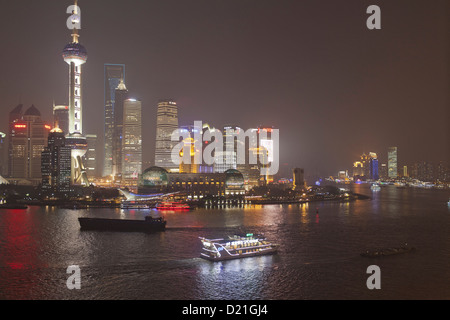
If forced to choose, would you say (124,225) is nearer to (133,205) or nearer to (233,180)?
(133,205)

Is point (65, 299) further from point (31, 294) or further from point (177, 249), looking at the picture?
point (177, 249)

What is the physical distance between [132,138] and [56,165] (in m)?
51.9

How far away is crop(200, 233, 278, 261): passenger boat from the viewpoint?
68.9 feet

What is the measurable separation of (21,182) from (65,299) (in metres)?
97.5

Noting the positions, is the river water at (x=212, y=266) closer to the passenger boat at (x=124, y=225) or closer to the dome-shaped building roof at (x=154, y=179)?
the passenger boat at (x=124, y=225)

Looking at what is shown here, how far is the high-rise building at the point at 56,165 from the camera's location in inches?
2884

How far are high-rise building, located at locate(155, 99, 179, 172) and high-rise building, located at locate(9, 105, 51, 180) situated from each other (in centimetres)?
3393

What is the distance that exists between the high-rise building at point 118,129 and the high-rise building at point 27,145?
23.6 m

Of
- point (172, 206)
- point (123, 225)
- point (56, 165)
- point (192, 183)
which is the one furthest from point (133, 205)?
point (56, 165)

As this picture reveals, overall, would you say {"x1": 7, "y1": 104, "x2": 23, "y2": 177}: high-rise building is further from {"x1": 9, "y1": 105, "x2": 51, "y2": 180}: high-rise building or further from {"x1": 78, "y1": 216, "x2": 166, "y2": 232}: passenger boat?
{"x1": 78, "y1": 216, "x2": 166, "y2": 232}: passenger boat

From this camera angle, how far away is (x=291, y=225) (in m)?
35.3

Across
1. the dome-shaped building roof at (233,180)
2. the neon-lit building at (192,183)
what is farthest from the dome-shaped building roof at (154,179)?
the dome-shaped building roof at (233,180)

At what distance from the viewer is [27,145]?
112312 mm
